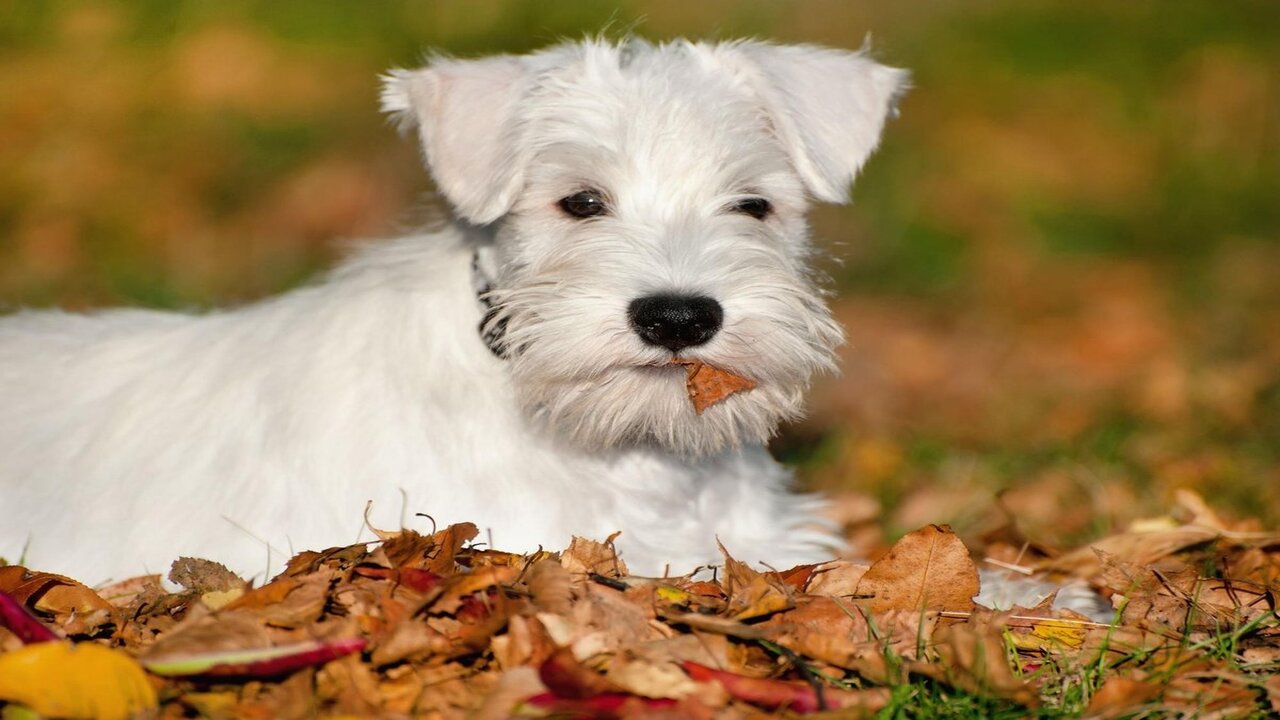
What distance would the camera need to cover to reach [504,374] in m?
4.11

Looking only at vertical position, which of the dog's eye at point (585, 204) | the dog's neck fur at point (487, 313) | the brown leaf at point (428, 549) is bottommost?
the brown leaf at point (428, 549)

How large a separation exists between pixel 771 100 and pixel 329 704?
2.42 m

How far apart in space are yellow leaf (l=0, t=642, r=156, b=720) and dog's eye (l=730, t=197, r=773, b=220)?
2.30 metres

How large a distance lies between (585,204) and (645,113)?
345 millimetres

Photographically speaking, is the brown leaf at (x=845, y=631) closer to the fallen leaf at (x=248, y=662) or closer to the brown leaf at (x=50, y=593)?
the fallen leaf at (x=248, y=662)

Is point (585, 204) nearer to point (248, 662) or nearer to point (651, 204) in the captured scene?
point (651, 204)

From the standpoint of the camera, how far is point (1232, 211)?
1296 centimetres

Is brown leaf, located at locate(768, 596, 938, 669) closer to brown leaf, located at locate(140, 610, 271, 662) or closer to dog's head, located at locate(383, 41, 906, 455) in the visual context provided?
dog's head, located at locate(383, 41, 906, 455)

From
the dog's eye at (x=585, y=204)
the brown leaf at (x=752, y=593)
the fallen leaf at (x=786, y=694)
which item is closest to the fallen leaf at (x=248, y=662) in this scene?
the fallen leaf at (x=786, y=694)

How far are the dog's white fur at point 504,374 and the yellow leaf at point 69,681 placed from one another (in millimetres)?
1133

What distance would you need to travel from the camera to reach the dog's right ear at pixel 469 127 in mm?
4043

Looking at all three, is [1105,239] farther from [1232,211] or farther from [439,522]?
[439,522]

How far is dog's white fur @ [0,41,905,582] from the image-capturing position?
389 cm

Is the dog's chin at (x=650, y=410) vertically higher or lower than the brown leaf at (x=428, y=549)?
higher
